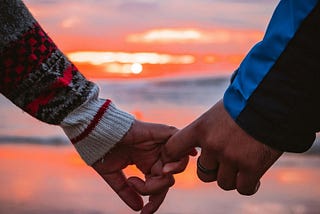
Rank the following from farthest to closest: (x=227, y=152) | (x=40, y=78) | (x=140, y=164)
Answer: (x=140, y=164) → (x=40, y=78) → (x=227, y=152)

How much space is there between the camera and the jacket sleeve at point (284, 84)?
94.0 inches

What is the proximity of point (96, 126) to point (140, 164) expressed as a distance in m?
0.34

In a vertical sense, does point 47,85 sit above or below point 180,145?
above

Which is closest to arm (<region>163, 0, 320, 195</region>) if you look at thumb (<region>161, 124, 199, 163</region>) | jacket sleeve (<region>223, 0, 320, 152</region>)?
jacket sleeve (<region>223, 0, 320, 152</region>)

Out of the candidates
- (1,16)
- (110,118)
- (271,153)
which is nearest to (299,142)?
(271,153)

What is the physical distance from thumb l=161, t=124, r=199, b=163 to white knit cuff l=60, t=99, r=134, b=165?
0.45 feet

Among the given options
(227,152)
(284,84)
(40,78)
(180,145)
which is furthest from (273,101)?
(40,78)

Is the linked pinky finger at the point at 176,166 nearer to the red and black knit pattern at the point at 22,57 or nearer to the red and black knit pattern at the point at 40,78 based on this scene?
the red and black knit pattern at the point at 40,78

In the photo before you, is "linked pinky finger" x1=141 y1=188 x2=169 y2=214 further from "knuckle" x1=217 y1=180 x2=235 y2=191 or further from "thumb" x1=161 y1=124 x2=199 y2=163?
"knuckle" x1=217 y1=180 x2=235 y2=191

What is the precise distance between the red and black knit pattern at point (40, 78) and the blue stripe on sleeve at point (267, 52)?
1.51 feet

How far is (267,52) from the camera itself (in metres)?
2.46

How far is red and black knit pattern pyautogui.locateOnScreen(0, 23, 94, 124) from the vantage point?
2.72 m

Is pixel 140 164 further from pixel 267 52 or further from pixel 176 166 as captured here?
pixel 267 52

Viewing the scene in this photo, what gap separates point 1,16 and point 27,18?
0.10 meters
